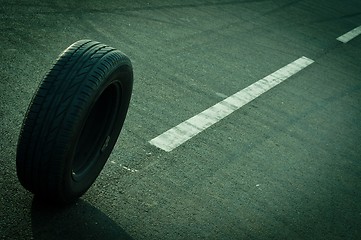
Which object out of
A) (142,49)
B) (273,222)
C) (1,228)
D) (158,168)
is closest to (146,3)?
(142,49)

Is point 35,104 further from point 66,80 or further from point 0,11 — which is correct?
point 0,11

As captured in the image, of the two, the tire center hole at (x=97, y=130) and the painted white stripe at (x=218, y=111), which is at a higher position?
the tire center hole at (x=97, y=130)

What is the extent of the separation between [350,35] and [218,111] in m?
5.39

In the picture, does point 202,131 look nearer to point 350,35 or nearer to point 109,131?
point 109,131

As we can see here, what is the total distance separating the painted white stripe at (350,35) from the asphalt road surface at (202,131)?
0.29m

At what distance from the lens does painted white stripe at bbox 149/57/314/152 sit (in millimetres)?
5352

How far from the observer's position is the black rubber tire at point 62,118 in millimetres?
3652

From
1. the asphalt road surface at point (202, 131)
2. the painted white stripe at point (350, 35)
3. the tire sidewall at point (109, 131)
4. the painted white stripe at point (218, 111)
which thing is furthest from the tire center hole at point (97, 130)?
the painted white stripe at point (350, 35)

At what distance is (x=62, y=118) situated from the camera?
3.64m

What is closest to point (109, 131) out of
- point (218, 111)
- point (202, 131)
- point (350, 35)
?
point (202, 131)

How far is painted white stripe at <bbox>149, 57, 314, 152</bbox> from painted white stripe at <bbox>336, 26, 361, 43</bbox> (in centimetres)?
227

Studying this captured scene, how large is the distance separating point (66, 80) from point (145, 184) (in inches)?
48.1

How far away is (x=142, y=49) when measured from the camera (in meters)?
7.32

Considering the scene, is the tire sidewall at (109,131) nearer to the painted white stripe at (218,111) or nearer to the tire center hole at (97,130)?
the tire center hole at (97,130)
